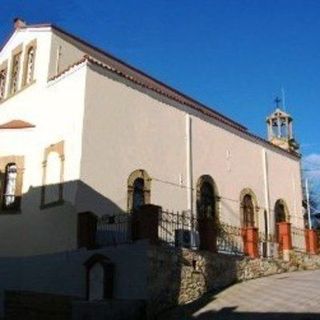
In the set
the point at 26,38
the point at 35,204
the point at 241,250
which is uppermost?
the point at 26,38

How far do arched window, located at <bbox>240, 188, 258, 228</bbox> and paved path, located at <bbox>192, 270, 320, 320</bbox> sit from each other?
259 inches

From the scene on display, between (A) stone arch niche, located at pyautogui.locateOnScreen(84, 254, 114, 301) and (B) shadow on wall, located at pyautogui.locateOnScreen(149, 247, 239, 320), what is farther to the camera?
(A) stone arch niche, located at pyautogui.locateOnScreen(84, 254, 114, 301)

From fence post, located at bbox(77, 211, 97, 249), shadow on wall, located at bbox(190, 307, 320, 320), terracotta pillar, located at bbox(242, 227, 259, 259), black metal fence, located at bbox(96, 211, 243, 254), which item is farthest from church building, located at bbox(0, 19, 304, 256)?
shadow on wall, located at bbox(190, 307, 320, 320)

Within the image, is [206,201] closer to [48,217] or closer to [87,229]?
[48,217]

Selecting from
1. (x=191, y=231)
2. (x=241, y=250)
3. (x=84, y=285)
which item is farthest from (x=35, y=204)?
(x=241, y=250)

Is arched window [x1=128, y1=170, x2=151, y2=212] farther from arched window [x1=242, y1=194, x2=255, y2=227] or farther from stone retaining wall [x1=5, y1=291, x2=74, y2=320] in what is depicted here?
arched window [x1=242, y1=194, x2=255, y2=227]

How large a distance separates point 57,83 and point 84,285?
7.32 m

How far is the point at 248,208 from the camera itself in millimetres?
23656

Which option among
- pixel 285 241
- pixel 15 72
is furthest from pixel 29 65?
pixel 285 241

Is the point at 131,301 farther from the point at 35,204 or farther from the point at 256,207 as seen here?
the point at 256,207

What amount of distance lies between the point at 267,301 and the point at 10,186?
988 centimetres

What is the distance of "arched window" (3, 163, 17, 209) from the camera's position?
1850cm

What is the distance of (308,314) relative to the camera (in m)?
11.7

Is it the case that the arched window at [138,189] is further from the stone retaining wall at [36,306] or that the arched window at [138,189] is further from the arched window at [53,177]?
the stone retaining wall at [36,306]
